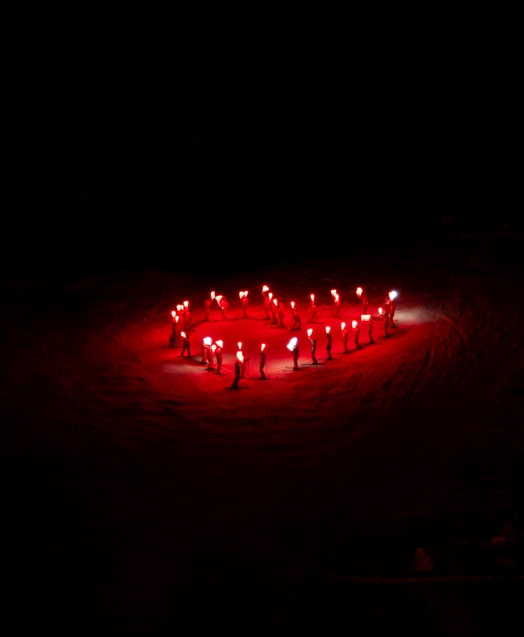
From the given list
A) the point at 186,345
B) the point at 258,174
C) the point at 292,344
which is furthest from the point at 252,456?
the point at 258,174

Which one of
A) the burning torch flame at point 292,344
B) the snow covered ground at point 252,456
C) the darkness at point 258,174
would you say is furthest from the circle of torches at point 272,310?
the darkness at point 258,174

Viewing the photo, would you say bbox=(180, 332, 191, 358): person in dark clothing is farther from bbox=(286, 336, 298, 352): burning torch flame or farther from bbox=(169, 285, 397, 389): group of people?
bbox=(286, 336, 298, 352): burning torch flame

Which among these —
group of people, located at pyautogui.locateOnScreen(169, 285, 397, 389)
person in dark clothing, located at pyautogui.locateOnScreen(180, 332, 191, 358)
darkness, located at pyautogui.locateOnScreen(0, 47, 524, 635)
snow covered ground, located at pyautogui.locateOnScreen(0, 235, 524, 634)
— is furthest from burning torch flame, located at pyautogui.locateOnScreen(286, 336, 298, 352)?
darkness, located at pyautogui.locateOnScreen(0, 47, 524, 635)

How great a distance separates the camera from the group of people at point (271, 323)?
8811 mm

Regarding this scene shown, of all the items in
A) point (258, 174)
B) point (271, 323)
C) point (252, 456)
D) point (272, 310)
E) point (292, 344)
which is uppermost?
point (258, 174)

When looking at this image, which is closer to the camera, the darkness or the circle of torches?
the circle of torches

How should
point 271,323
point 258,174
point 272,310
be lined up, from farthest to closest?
1. point 258,174
2. point 272,310
3. point 271,323

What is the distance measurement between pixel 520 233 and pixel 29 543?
11490 mm

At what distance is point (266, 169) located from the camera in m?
19.0

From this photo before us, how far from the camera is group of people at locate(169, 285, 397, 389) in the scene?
8811mm

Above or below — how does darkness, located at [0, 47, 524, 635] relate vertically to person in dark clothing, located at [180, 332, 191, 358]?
above

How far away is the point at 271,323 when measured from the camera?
10656 mm

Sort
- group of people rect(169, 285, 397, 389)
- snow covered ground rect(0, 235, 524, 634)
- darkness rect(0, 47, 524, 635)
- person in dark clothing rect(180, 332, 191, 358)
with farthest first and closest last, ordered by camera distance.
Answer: darkness rect(0, 47, 524, 635) → person in dark clothing rect(180, 332, 191, 358) → group of people rect(169, 285, 397, 389) → snow covered ground rect(0, 235, 524, 634)

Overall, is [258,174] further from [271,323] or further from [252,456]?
[252,456]
